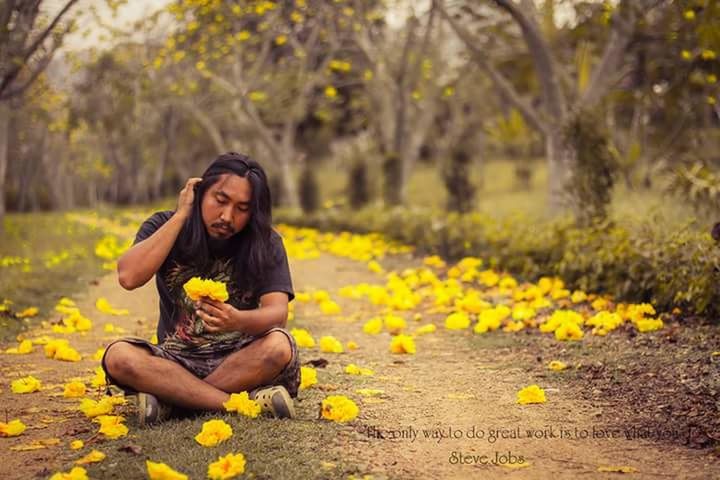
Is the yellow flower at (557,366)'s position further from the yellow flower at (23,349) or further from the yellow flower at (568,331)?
the yellow flower at (23,349)

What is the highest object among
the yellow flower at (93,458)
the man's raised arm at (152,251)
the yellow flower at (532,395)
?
the man's raised arm at (152,251)

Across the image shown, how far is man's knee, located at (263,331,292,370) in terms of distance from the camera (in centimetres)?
401

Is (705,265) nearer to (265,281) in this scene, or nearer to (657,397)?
(657,397)

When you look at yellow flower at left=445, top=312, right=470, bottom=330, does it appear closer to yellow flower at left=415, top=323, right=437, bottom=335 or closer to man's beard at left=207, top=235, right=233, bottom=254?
yellow flower at left=415, top=323, right=437, bottom=335

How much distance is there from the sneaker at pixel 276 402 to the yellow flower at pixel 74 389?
1.13 m

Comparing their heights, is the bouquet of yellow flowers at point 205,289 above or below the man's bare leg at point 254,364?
above

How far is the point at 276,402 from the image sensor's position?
3943mm

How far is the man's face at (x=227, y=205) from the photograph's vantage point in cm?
392

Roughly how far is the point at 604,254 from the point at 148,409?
4521 mm

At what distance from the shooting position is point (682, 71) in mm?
15922

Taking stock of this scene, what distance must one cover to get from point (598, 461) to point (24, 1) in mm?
9546

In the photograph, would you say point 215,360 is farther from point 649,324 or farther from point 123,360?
point 649,324

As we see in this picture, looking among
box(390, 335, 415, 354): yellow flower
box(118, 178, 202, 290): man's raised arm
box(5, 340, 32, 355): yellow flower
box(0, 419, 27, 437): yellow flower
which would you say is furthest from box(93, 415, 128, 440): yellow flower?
box(390, 335, 415, 354): yellow flower

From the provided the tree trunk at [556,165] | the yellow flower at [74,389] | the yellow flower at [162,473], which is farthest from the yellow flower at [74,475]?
the tree trunk at [556,165]
